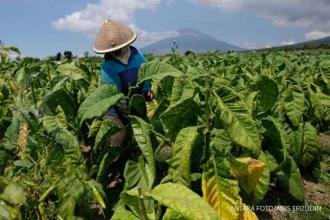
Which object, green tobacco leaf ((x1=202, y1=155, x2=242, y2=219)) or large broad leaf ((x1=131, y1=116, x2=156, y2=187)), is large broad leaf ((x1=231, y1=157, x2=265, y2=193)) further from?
large broad leaf ((x1=131, y1=116, x2=156, y2=187))

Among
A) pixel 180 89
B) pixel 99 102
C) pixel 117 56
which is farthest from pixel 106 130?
pixel 117 56

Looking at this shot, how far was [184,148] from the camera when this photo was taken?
128 inches

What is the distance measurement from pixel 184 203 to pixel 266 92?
86.0 inches

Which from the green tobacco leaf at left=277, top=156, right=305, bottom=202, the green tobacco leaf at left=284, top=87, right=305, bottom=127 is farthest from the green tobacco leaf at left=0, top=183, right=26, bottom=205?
the green tobacco leaf at left=284, top=87, right=305, bottom=127

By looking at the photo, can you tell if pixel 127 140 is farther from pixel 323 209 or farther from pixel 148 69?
pixel 323 209

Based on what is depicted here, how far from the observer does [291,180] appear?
4438 millimetres

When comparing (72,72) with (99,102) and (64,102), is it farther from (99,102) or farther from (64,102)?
(99,102)

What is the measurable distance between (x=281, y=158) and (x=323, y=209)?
0.50 m

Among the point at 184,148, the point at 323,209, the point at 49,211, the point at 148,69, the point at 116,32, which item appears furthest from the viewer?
the point at 323,209

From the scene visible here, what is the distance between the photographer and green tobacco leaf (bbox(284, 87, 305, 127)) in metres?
4.89

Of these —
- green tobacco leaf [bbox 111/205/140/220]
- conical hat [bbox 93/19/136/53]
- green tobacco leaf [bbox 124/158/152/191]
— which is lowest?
green tobacco leaf [bbox 111/205/140/220]

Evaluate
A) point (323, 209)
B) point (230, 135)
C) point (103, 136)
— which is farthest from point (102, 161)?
point (323, 209)

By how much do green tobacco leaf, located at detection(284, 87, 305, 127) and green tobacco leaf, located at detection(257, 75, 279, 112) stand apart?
64 centimetres

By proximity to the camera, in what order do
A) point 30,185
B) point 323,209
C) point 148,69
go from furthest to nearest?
1. point 323,209
2. point 148,69
3. point 30,185
